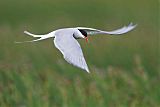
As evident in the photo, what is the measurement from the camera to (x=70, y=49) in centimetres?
336

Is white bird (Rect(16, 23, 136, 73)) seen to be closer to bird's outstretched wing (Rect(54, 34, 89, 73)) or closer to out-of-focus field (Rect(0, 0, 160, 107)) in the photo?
bird's outstretched wing (Rect(54, 34, 89, 73))

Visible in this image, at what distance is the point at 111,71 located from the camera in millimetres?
6832

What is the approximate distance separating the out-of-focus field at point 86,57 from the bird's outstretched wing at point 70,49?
2.31 m

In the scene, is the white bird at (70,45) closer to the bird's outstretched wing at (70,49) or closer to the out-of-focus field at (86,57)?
the bird's outstretched wing at (70,49)

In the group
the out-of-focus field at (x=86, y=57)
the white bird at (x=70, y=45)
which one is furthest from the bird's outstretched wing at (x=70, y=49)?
the out-of-focus field at (x=86, y=57)

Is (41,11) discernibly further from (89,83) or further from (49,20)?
(89,83)

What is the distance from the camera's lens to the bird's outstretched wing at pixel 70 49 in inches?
129

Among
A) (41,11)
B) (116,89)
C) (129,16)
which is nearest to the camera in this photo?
(116,89)

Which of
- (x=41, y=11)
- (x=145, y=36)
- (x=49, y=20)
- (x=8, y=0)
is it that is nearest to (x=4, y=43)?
(x=145, y=36)

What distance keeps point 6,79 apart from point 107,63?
3191 mm

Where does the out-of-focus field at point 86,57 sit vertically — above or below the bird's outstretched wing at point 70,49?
below

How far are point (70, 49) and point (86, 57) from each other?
6.07 metres

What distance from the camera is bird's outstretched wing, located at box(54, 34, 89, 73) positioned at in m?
3.27

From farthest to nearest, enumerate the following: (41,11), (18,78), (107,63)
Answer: (41,11) → (107,63) → (18,78)
